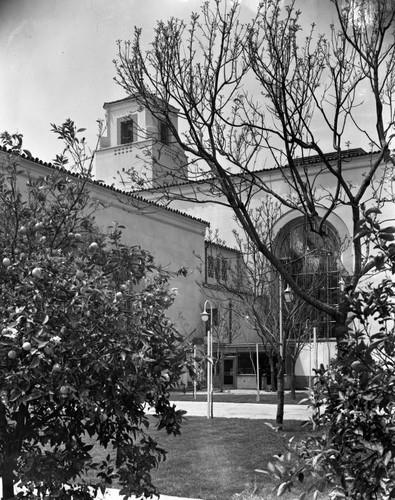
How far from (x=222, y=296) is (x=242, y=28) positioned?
91.0 feet

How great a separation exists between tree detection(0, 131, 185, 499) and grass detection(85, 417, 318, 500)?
2.33ft

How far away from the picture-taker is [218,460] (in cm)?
941

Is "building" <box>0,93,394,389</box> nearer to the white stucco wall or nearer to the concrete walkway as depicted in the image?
the white stucco wall

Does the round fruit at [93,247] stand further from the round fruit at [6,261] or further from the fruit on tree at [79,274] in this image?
the round fruit at [6,261]

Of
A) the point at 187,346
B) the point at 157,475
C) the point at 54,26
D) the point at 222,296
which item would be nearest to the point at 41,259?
the point at 187,346

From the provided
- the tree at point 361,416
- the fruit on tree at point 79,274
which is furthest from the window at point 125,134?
the tree at point 361,416

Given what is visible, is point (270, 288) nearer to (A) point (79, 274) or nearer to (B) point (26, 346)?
(A) point (79, 274)

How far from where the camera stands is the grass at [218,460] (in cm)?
729

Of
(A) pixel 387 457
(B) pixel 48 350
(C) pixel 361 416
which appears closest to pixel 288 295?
(B) pixel 48 350

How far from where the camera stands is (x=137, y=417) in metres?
4.07

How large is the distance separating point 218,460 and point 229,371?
2578cm

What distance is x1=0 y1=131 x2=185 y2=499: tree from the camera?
372 centimetres

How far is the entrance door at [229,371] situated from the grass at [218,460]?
2060 centimetres

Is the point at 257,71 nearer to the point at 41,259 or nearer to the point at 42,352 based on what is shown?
the point at 41,259
